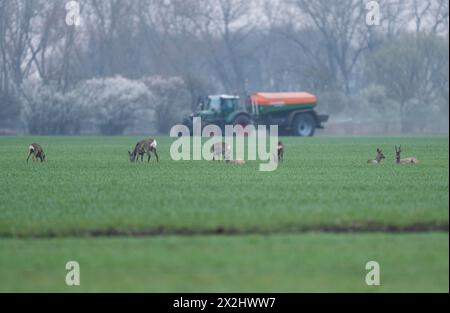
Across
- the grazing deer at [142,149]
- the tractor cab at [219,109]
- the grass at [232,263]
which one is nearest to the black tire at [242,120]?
the tractor cab at [219,109]

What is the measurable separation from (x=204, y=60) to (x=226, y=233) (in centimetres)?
7574

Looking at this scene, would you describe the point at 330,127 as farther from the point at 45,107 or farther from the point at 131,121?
the point at 45,107

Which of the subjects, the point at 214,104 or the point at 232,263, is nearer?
the point at 232,263

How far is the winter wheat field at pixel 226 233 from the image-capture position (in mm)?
9500

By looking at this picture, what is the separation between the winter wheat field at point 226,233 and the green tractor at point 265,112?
30.1 meters

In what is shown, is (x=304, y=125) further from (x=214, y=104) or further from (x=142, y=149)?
(x=142, y=149)

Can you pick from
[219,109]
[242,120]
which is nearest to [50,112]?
[219,109]

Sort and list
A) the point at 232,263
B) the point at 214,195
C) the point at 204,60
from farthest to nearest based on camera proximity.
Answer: the point at 204,60
the point at 214,195
the point at 232,263

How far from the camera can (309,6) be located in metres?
79.4

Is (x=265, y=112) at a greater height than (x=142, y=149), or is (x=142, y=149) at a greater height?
(x=265, y=112)

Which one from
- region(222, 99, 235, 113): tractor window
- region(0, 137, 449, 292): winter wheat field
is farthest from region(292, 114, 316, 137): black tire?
region(0, 137, 449, 292): winter wheat field

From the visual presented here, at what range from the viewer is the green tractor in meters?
50.4

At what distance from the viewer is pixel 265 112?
51.0 metres

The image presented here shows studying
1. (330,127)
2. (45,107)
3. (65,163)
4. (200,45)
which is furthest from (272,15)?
(65,163)
